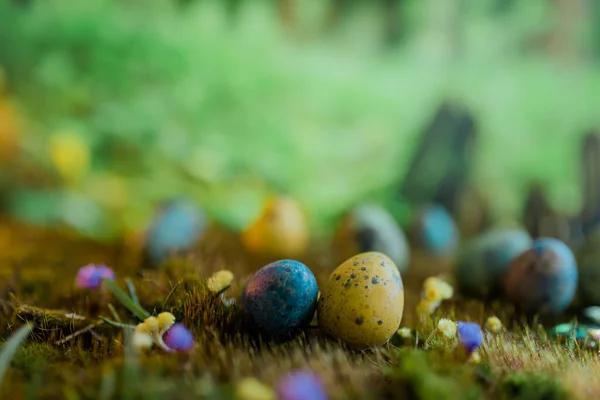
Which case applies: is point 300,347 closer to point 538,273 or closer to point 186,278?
point 186,278

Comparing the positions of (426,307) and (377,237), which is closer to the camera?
(426,307)

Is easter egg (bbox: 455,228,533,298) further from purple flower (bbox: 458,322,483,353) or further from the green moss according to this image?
the green moss

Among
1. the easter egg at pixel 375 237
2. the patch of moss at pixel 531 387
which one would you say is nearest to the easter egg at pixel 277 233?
the easter egg at pixel 375 237

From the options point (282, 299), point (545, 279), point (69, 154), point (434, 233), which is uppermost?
point (69, 154)

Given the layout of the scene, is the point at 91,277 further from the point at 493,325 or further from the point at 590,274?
the point at 590,274

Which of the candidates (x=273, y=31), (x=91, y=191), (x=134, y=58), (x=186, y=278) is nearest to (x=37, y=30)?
(x=134, y=58)

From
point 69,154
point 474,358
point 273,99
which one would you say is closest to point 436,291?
point 474,358

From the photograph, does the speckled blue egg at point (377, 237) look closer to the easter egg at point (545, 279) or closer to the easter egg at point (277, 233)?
the easter egg at point (277, 233)

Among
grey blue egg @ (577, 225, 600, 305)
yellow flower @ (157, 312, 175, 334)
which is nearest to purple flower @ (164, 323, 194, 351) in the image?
yellow flower @ (157, 312, 175, 334)
